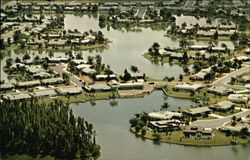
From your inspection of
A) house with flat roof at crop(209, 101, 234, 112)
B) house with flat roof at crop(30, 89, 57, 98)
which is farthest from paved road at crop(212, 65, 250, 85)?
house with flat roof at crop(30, 89, 57, 98)

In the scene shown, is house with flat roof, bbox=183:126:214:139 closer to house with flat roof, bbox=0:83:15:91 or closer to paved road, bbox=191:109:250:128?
paved road, bbox=191:109:250:128

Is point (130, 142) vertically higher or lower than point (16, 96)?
lower

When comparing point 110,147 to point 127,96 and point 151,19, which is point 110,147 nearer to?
point 127,96

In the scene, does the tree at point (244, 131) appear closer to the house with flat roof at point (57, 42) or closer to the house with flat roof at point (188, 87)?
the house with flat roof at point (188, 87)

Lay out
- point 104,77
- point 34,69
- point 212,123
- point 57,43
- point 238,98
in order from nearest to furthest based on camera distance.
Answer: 1. point 212,123
2. point 238,98
3. point 104,77
4. point 34,69
5. point 57,43

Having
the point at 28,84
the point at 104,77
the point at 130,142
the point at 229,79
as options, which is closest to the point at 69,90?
the point at 28,84

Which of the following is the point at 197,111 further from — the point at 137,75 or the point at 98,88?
the point at 137,75
